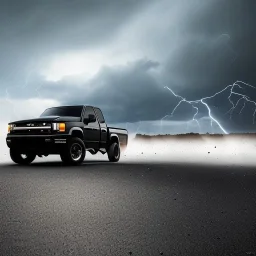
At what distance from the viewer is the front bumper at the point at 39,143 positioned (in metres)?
14.7

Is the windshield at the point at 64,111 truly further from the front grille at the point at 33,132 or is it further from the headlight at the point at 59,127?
the front grille at the point at 33,132

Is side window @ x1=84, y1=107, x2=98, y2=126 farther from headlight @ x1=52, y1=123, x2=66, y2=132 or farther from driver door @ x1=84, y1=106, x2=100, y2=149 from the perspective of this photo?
headlight @ x1=52, y1=123, x2=66, y2=132

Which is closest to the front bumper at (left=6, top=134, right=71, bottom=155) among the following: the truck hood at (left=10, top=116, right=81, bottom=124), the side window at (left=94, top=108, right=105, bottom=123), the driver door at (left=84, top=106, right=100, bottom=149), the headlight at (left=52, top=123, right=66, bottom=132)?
the headlight at (left=52, top=123, right=66, bottom=132)

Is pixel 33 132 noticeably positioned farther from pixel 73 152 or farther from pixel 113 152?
pixel 113 152

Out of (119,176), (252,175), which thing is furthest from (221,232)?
(252,175)

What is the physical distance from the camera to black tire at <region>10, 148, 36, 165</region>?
→ 1598 centimetres

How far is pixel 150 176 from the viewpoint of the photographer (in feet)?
39.3

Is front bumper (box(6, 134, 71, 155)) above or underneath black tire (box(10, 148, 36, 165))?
above

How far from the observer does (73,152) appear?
15078 millimetres

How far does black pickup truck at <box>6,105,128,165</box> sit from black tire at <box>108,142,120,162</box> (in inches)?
15.2

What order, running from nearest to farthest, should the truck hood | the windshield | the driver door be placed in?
the truck hood < the driver door < the windshield

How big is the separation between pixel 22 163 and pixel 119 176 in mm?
5928

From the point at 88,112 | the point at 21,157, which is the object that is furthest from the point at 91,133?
the point at 21,157

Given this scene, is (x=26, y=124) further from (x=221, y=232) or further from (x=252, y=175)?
(x=221, y=232)
